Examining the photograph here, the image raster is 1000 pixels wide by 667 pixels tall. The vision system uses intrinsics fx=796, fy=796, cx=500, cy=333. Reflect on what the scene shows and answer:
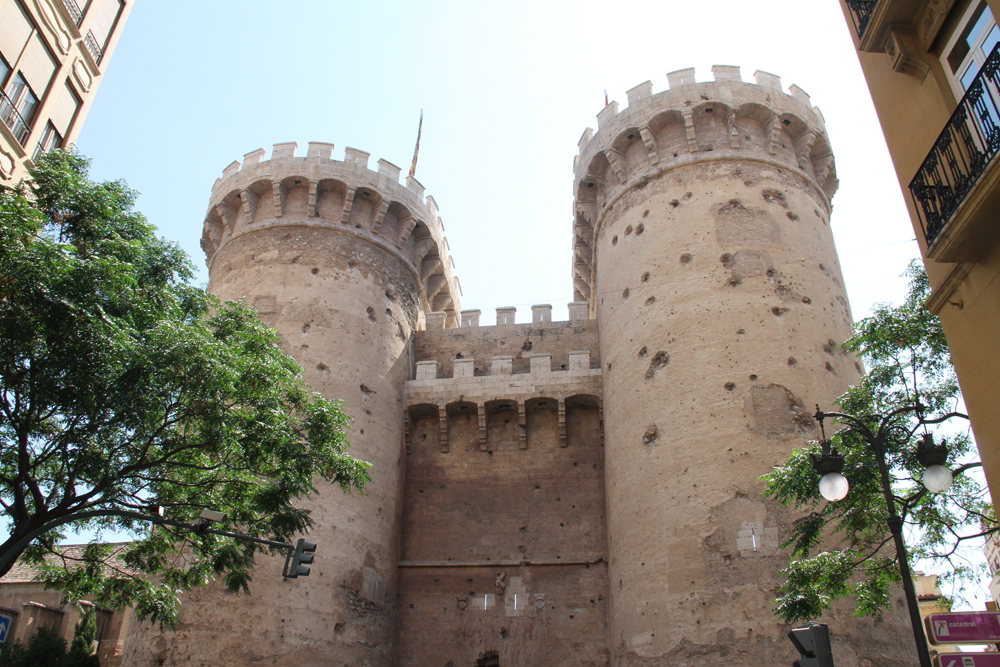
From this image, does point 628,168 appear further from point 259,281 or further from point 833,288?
point 259,281

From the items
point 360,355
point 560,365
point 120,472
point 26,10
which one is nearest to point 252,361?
point 120,472

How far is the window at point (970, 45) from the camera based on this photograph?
22.3 feet

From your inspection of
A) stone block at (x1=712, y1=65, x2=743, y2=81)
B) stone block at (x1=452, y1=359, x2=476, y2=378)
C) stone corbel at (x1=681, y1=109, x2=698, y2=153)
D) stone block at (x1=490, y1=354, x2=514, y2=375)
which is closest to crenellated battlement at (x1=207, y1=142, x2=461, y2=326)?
stone block at (x1=452, y1=359, x2=476, y2=378)

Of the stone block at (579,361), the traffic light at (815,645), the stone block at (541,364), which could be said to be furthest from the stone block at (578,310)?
the traffic light at (815,645)

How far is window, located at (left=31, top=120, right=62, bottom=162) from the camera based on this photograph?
1219 cm

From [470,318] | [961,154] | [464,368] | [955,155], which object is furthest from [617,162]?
[961,154]

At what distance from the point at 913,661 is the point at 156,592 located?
11548mm

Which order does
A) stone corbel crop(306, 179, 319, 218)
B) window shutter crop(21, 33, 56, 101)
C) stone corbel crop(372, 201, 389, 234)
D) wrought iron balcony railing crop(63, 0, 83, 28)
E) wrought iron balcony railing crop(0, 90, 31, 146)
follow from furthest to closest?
stone corbel crop(372, 201, 389, 234) < stone corbel crop(306, 179, 319, 218) < wrought iron balcony railing crop(63, 0, 83, 28) < window shutter crop(21, 33, 56, 101) < wrought iron balcony railing crop(0, 90, 31, 146)

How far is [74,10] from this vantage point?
1332 cm

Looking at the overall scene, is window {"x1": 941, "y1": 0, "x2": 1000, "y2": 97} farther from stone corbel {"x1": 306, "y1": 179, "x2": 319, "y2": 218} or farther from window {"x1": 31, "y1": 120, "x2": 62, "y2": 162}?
stone corbel {"x1": 306, "y1": 179, "x2": 319, "y2": 218}

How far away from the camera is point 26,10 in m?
11.6

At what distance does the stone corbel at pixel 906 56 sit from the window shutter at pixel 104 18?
42.3 feet

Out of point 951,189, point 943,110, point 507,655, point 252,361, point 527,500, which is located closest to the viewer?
point 951,189

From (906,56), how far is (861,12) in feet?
3.88
